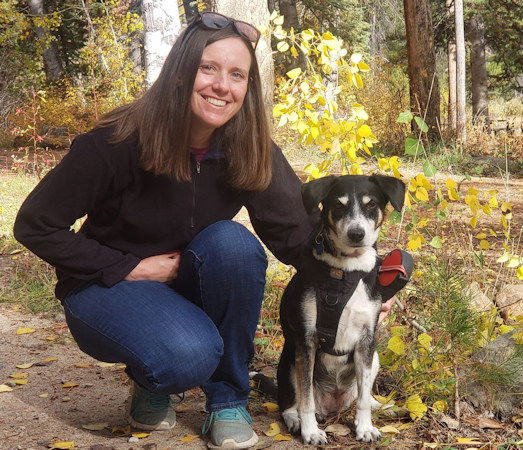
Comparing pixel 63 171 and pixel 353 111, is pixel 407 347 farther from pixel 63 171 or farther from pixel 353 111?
pixel 63 171

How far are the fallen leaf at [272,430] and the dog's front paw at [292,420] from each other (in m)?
0.05

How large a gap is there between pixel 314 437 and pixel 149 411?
2.35ft

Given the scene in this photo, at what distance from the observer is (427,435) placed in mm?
2844

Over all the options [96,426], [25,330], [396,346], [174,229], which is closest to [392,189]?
[396,346]

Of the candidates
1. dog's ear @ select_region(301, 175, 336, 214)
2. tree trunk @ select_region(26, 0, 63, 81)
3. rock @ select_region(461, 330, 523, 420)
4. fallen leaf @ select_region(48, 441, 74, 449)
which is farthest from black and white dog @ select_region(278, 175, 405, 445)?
tree trunk @ select_region(26, 0, 63, 81)

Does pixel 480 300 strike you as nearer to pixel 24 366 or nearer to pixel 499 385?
pixel 499 385

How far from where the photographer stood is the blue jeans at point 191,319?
2.54 m

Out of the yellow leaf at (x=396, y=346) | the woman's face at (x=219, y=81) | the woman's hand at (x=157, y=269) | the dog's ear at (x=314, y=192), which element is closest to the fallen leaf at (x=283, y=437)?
the yellow leaf at (x=396, y=346)

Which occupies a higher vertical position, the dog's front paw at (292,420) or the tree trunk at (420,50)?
the tree trunk at (420,50)

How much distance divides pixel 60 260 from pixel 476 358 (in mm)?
1938

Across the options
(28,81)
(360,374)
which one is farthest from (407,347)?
(28,81)

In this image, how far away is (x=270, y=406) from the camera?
10.6ft

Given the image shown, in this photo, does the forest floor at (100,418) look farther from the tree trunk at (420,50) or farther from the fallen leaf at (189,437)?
the tree trunk at (420,50)

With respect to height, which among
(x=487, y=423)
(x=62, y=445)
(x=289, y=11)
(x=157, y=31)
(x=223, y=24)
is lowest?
(x=487, y=423)
